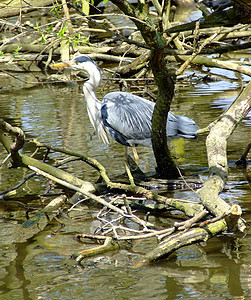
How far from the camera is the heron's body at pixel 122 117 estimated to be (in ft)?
19.6

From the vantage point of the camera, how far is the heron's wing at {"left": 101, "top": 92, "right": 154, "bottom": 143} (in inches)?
236

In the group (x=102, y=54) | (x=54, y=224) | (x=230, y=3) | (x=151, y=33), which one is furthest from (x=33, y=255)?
(x=102, y=54)

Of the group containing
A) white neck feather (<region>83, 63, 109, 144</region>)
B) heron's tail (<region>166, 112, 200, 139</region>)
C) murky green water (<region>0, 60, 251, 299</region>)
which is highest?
white neck feather (<region>83, 63, 109, 144</region>)

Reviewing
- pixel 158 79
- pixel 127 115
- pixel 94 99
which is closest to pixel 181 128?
pixel 127 115

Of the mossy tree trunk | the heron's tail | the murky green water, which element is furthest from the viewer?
the heron's tail

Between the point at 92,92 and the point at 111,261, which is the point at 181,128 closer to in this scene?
the point at 92,92

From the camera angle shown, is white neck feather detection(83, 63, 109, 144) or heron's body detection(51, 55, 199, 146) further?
white neck feather detection(83, 63, 109, 144)

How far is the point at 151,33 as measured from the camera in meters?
3.88

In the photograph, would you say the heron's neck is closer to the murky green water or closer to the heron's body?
the heron's body

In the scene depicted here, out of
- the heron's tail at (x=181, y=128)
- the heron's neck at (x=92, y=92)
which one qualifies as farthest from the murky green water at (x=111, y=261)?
the heron's neck at (x=92, y=92)

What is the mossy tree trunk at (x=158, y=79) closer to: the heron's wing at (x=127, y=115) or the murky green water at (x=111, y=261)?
the murky green water at (x=111, y=261)

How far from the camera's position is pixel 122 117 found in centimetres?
606

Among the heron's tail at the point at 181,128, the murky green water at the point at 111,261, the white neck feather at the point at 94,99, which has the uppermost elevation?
the white neck feather at the point at 94,99

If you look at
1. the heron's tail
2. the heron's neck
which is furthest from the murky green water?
the heron's neck
